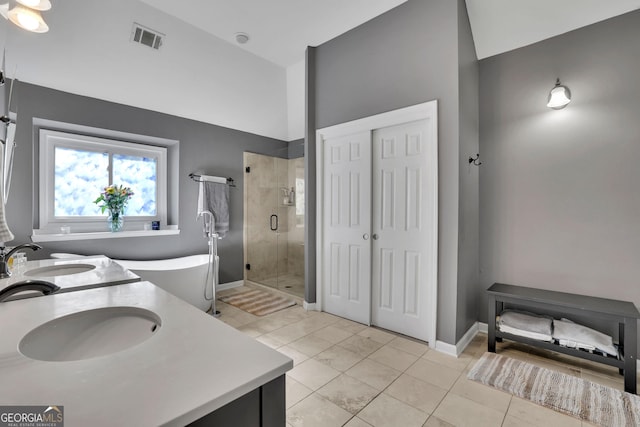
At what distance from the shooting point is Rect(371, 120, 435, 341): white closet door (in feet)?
8.70

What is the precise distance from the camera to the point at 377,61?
9.60ft

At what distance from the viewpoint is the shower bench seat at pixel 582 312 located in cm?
195

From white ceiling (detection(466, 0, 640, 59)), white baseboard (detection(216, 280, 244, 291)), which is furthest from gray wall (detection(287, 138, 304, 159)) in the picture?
white ceiling (detection(466, 0, 640, 59))

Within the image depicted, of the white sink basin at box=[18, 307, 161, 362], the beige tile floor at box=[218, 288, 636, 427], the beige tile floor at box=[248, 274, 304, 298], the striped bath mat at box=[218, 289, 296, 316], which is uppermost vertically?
the white sink basin at box=[18, 307, 161, 362]

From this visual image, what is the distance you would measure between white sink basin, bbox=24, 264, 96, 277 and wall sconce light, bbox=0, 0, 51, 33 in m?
1.37

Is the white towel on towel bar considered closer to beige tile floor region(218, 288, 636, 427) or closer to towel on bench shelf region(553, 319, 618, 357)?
beige tile floor region(218, 288, 636, 427)

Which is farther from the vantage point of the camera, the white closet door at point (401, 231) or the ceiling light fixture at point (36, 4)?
the white closet door at point (401, 231)

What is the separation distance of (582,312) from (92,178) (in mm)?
4964

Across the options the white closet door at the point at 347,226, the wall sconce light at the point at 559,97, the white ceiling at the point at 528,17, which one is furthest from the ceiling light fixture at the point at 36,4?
the wall sconce light at the point at 559,97

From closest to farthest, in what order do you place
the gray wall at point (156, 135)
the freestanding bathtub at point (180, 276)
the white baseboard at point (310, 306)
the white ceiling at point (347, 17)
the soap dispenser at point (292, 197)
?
the white ceiling at point (347, 17) < the gray wall at point (156, 135) < the freestanding bathtub at point (180, 276) < the white baseboard at point (310, 306) < the soap dispenser at point (292, 197)

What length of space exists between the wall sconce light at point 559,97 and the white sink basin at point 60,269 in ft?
12.2

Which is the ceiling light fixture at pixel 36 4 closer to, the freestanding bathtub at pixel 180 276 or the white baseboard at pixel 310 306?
the freestanding bathtub at pixel 180 276

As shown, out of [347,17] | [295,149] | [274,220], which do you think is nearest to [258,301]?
[274,220]

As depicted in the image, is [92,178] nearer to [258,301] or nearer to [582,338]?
[258,301]
